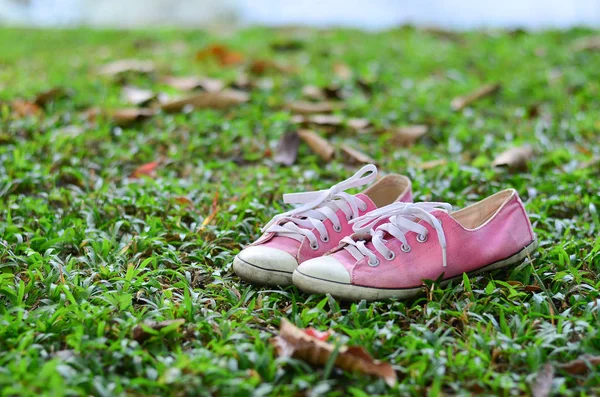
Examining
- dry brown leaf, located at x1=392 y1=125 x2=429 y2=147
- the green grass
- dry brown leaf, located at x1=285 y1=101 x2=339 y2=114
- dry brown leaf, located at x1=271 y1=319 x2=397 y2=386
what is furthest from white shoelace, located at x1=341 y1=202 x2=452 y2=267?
dry brown leaf, located at x1=285 y1=101 x2=339 y2=114

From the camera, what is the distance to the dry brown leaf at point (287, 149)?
3207 mm

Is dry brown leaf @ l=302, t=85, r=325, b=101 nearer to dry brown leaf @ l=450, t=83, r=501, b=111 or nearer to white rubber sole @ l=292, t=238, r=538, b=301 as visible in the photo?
dry brown leaf @ l=450, t=83, r=501, b=111

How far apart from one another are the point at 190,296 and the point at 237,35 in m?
4.39

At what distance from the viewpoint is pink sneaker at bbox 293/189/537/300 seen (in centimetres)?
188

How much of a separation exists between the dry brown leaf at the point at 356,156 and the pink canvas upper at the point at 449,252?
3.68ft

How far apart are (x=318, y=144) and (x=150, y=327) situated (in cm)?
171

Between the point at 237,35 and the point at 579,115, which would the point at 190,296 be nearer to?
the point at 579,115

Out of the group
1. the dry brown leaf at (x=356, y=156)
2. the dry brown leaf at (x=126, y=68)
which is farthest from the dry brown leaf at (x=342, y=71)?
the dry brown leaf at (x=356, y=156)

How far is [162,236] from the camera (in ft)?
7.79

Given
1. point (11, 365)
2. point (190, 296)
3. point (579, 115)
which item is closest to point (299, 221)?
point (190, 296)

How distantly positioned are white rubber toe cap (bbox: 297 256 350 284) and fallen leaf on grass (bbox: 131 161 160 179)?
1.30 metres

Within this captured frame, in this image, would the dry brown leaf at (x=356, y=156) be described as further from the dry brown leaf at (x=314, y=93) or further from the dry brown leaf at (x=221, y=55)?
the dry brown leaf at (x=221, y=55)

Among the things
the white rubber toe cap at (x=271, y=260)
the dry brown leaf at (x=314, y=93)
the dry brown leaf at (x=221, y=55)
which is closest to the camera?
the white rubber toe cap at (x=271, y=260)

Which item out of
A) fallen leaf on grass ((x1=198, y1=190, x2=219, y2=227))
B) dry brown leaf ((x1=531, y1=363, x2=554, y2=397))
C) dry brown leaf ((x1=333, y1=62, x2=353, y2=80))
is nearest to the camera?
dry brown leaf ((x1=531, y1=363, x2=554, y2=397))
